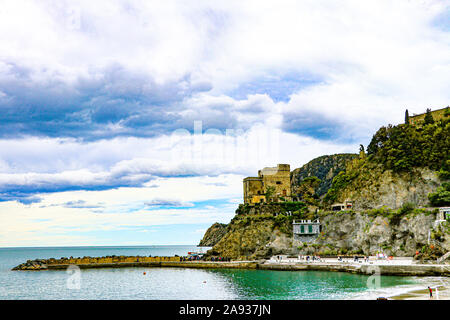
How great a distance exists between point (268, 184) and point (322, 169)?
83.7 metres

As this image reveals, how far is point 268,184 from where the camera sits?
91.7 m

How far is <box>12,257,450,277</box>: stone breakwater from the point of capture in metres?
47.7

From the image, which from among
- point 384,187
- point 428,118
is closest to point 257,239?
point 384,187

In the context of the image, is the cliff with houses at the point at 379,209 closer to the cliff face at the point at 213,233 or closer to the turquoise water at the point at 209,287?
the turquoise water at the point at 209,287

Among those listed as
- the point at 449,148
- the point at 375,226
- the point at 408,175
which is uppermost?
the point at 449,148

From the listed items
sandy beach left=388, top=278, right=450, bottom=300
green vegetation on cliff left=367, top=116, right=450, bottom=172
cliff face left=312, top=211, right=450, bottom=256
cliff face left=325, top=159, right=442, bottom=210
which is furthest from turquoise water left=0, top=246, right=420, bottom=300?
green vegetation on cliff left=367, top=116, right=450, bottom=172

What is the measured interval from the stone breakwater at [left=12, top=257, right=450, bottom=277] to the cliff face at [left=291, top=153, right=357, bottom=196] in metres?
92.8

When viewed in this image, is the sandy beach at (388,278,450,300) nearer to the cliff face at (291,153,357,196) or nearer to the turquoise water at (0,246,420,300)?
the turquoise water at (0,246,420,300)

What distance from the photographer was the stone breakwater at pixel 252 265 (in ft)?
157

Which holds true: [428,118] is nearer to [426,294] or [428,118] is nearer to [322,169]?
[426,294]

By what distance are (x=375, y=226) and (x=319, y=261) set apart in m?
10.4
